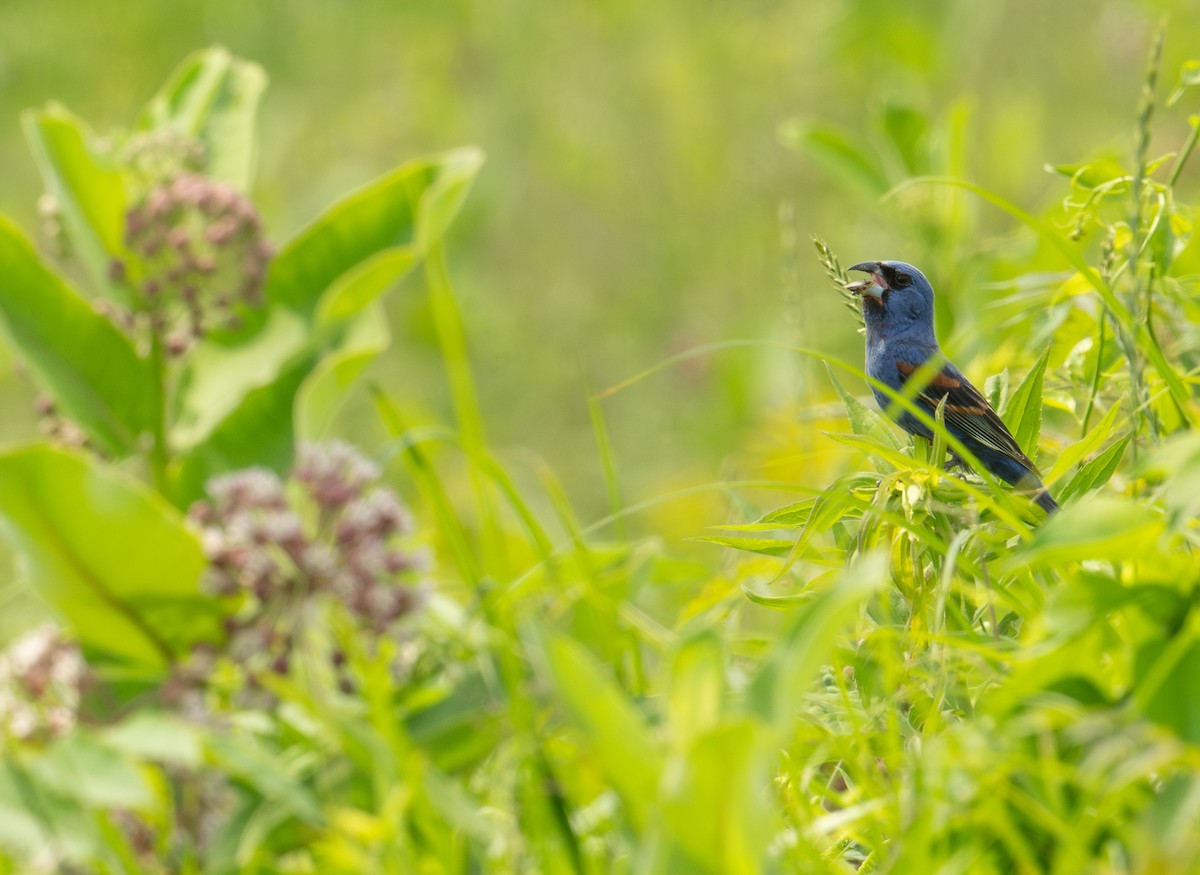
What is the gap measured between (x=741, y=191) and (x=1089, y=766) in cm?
737

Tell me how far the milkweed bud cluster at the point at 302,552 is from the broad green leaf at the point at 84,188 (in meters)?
0.55

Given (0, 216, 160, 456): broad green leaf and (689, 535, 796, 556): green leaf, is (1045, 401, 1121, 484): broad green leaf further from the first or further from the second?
(0, 216, 160, 456): broad green leaf

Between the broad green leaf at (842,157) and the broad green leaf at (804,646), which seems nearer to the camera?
the broad green leaf at (804,646)

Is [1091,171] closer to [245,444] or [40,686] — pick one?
[245,444]

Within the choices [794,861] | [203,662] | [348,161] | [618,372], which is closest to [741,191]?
[618,372]

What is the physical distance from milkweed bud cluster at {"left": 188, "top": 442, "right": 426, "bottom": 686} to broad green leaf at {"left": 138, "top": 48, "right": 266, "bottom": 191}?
0.71 meters

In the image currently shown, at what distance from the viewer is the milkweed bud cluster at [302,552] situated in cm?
165

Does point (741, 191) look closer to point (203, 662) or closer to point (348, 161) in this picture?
point (348, 161)

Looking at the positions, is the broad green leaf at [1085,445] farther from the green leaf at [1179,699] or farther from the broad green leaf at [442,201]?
the broad green leaf at [442,201]

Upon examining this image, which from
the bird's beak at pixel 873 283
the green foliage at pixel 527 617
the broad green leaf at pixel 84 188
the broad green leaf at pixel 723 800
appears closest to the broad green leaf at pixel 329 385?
A: the green foliage at pixel 527 617

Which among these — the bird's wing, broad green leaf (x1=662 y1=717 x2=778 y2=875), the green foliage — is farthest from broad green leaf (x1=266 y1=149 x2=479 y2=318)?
broad green leaf (x1=662 y1=717 x2=778 y2=875)

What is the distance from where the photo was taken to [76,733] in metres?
1.53

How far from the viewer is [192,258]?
2080mm

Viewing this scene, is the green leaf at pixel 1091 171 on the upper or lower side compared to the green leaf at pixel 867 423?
upper
